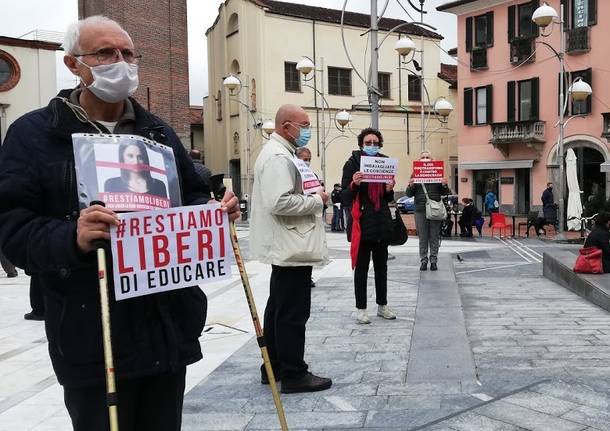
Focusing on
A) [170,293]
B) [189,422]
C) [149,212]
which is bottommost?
[189,422]

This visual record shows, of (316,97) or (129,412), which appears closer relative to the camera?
(129,412)

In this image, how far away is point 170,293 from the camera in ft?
8.11

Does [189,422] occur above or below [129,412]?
below

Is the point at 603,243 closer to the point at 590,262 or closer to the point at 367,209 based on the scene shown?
the point at 590,262

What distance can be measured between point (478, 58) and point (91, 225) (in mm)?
35617

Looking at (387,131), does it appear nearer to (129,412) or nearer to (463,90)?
(463,90)

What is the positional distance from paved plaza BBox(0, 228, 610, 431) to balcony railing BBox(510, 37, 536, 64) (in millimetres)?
26114

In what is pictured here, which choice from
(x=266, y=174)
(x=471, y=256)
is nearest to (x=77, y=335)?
(x=266, y=174)

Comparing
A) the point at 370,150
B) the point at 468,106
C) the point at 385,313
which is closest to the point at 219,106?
the point at 468,106

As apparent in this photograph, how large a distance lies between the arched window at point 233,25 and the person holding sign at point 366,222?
38.7 meters

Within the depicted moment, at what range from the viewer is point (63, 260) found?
7.03 feet

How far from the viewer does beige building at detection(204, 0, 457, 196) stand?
4125 centimetres

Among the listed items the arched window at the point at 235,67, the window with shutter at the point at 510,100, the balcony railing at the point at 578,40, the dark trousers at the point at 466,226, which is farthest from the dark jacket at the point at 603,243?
the arched window at the point at 235,67

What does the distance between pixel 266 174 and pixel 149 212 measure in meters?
2.26
